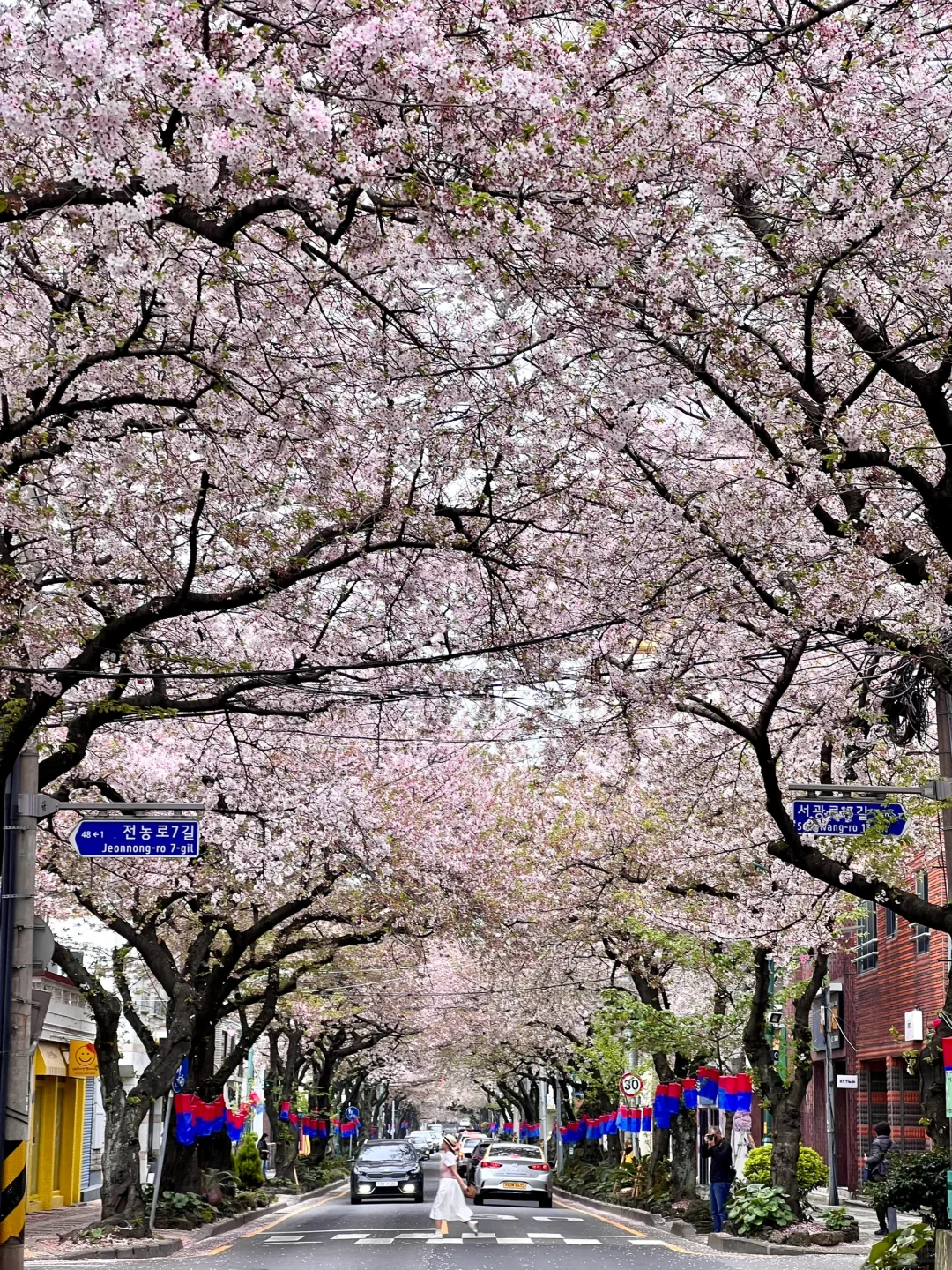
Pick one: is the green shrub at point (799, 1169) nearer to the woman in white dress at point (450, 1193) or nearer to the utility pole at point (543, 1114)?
the woman in white dress at point (450, 1193)

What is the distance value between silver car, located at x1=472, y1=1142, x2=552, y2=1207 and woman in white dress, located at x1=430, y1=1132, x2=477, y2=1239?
14.8 m

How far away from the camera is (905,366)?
1099cm

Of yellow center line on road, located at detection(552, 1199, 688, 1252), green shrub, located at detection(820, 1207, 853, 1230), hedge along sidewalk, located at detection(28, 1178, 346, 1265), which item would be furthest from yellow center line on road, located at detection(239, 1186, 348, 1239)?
green shrub, located at detection(820, 1207, 853, 1230)

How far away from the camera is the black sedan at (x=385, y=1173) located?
138 ft

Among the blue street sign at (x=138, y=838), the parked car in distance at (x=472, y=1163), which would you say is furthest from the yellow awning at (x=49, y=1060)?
the blue street sign at (x=138, y=838)

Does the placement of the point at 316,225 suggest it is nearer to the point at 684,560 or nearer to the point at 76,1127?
the point at 684,560

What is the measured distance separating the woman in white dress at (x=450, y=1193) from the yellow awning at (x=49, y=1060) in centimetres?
1269

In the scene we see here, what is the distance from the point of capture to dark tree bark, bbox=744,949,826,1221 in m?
23.9

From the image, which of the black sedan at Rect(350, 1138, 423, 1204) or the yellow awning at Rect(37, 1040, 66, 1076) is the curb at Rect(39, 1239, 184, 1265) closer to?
the yellow awning at Rect(37, 1040, 66, 1076)

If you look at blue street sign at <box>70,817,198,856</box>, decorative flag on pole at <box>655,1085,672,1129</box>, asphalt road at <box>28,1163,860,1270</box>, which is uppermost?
blue street sign at <box>70,817,198,856</box>

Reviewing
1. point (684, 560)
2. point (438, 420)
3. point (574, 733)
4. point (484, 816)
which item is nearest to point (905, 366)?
point (684, 560)

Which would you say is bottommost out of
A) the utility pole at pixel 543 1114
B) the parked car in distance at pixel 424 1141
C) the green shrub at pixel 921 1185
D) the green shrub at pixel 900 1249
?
the parked car in distance at pixel 424 1141

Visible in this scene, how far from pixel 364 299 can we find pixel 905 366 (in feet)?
12.4

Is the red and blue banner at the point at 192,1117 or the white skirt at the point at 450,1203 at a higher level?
the red and blue banner at the point at 192,1117
